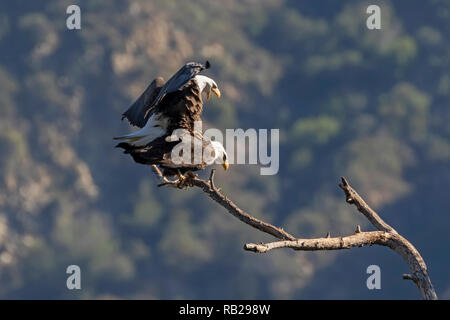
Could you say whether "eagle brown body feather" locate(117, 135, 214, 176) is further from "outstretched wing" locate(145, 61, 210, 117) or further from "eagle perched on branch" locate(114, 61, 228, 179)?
"outstretched wing" locate(145, 61, 210, 117)

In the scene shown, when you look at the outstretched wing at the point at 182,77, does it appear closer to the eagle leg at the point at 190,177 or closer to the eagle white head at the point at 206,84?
the eagle white head at the point at 206,84

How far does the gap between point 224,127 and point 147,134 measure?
69911 mm

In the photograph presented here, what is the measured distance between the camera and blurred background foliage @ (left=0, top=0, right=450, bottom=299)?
7644 centimetres

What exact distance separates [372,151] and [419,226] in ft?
32.4

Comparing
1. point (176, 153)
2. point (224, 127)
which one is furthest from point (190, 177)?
point (224, 127)

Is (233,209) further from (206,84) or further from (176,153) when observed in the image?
(206,84)

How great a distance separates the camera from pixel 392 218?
3007 inches

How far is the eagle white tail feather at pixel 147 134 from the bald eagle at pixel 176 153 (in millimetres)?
53

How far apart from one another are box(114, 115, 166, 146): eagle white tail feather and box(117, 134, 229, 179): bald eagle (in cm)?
5

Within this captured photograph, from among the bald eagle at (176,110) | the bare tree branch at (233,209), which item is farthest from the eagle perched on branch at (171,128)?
the bare tree branch at (233,209)

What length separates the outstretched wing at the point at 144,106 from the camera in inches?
472

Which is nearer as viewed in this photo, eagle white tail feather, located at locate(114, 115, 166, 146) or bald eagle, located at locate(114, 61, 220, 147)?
eagle white tail feather, located at locate(114, 115, 166, 146)

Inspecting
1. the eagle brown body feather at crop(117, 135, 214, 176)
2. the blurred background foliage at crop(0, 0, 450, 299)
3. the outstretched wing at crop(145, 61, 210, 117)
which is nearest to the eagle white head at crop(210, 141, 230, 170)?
the eagle brown body feather at crop(117, 135, 214, 176)

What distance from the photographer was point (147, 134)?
11125 millimetres
